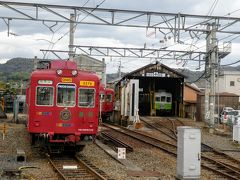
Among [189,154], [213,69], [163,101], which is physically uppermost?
[213,69]

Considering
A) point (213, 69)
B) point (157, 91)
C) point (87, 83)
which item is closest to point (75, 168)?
point (87, 83)

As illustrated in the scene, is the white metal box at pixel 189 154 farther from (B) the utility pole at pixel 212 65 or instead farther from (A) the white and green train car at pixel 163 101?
(A) the white and green train car at pixel 163 101

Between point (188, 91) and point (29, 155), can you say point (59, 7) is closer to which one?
point (29, 155)

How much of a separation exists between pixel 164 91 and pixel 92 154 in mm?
28669

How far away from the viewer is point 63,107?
48.8ft

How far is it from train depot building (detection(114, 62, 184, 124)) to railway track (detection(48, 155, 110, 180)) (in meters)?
21.8

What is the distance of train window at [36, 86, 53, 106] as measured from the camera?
48.4 ft

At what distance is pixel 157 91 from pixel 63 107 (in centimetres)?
3017

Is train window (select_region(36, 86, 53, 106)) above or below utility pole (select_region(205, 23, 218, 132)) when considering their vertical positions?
below

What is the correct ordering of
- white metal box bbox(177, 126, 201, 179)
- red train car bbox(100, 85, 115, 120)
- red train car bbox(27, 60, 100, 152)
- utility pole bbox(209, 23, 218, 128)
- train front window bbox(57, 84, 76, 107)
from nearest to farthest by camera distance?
white metal box bbox(177, 126, 201, 179), red train car bbox(27, 60, 100, 152), train front window bbox(57, 84, 76, 107), utility pole bbox(209, 23, 218, 128), red train car bbox(100, 85, 115, 120)

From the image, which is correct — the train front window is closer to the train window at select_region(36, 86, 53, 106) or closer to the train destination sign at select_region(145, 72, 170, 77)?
the train window at select_region(36, 86, 53, 106)

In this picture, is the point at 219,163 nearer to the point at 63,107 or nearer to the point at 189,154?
the point at 189,154

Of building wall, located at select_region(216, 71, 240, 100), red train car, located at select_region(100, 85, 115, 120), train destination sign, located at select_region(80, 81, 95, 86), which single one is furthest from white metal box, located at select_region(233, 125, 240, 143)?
building wall, located at select_region(216, 71, 240, 100)

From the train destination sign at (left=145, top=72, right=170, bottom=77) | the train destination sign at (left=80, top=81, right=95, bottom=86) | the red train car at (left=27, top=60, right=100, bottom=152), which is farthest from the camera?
the train destination sign at (left=145, top=72, right=170, bottom=77)
